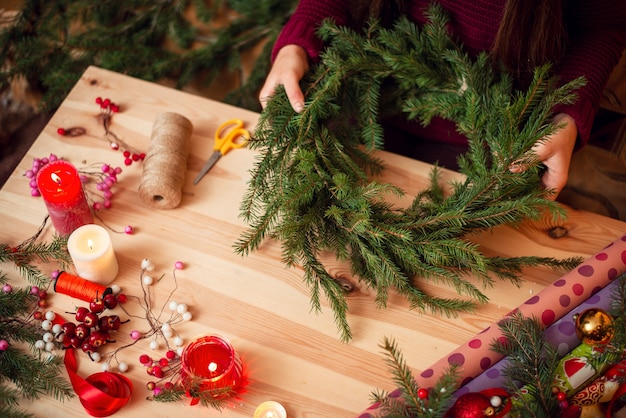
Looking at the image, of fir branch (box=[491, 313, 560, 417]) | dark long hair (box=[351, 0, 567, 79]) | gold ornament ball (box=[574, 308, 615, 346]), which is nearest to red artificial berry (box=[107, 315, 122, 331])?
fir branch (box=[491, 313, 560, 417])

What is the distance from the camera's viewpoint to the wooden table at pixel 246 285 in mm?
900

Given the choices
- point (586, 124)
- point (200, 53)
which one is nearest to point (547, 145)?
point (586, 124)

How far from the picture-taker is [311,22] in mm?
1207

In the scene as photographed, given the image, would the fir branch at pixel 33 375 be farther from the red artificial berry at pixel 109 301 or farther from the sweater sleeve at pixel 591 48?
the sweater sleeve at pixel 591 48

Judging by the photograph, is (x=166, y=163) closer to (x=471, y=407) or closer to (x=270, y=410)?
(x=270, y=410)

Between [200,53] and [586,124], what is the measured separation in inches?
45.6

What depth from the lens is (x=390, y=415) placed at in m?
0.74

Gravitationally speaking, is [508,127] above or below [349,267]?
above

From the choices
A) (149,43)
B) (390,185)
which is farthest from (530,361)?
(149,43)

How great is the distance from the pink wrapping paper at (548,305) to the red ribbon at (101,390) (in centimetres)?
37

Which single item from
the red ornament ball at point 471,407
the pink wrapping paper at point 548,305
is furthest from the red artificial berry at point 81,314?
the red ornament ball at point 471,407

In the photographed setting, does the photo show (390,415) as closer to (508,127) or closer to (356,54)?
(508,127)

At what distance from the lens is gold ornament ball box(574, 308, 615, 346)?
0.81m

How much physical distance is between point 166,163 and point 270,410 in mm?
490
